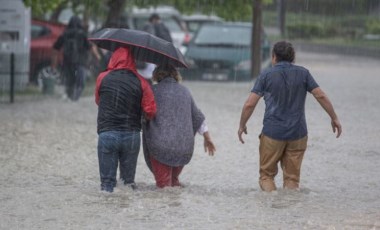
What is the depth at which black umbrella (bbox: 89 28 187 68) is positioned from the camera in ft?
31.7

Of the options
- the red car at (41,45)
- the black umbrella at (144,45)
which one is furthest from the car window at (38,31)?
the black umbrella at (144,45)

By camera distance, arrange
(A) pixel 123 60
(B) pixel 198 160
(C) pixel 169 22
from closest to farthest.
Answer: (A) pixel 123 60, (B) pixel 198 160, (C) pixel 169 22

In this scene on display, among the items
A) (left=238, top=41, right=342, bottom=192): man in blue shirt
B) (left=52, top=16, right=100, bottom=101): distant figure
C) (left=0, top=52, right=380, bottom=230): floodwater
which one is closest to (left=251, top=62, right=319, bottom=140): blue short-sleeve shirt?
(left=238, top=41, right=342, bottom=192): man in blue shirt

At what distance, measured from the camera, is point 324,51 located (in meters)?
48.1

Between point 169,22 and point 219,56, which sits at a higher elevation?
point 169,22

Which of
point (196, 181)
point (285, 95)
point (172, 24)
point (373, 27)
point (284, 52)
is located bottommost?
point (373, 27)

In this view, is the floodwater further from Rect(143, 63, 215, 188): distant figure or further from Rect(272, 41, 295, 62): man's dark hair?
Rect(272, 41, 295, 62): man's dark hair

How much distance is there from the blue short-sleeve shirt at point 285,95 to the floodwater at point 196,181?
0.65 meters

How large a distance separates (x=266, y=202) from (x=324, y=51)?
128ft

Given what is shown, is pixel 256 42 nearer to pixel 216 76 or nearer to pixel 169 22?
pixel 216 76

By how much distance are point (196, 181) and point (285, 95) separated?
8.80 feet

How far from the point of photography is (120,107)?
31.9 ft

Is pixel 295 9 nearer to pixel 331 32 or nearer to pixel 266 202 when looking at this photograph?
pixel 331 32

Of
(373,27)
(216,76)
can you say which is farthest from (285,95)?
(373,27)
